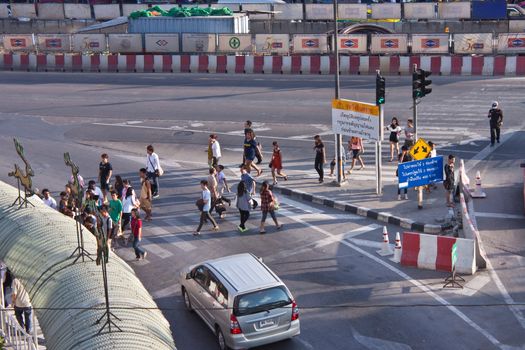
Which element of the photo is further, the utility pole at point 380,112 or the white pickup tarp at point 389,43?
the white pickup tarp at point 389,43

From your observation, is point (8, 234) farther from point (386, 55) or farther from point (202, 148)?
point (386, 55)

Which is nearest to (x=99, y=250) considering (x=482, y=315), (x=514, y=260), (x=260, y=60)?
(x=482, y=315)

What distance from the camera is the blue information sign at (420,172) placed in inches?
907

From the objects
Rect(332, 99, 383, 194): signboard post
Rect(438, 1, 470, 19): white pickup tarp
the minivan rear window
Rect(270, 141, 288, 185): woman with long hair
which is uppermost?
Rect(438, 1, 470, 19): white pickup tarp

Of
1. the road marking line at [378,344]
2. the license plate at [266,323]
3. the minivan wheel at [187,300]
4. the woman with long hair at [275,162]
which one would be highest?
the woman with long hair at [275,162]

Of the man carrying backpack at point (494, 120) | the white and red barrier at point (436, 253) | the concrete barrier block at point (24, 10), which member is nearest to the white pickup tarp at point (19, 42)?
the concrete barrier block at point (24, 10)

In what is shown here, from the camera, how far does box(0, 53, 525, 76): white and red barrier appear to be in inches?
1727

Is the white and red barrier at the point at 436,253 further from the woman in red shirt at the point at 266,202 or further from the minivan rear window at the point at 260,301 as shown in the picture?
the minivan rear window at the point at 260,301

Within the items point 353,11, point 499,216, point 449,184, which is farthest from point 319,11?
point 499,216

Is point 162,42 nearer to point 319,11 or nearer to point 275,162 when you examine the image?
point 319,11

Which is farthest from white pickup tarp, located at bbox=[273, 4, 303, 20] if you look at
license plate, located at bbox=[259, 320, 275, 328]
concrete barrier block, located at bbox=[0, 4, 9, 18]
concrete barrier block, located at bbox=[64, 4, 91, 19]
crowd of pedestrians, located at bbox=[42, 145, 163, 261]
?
license plate, located at bbox=[259, 320, 275, 328]

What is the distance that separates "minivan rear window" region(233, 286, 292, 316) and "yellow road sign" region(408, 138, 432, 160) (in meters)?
9.27

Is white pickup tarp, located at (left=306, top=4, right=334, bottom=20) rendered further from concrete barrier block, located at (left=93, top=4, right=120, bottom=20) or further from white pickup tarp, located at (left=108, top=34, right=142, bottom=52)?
white pickup tarp, located at (left=108, top=34, right=142, bottom=52)

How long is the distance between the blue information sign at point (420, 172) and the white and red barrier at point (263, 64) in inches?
845
